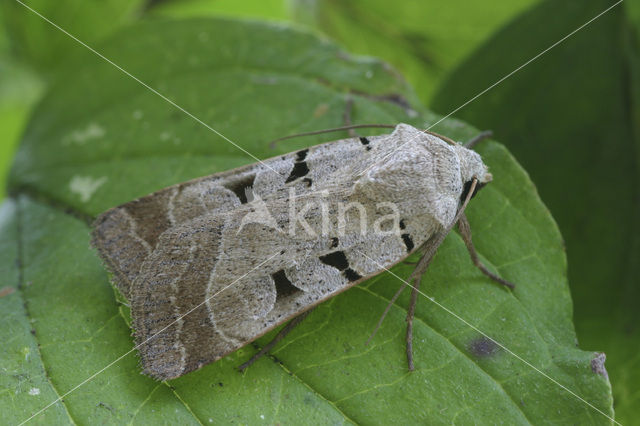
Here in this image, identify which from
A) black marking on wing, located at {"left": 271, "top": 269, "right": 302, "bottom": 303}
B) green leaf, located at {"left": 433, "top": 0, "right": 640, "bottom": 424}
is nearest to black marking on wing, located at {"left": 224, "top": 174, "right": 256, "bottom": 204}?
black marking on wing, located at {"left": 271, "top": 269, "right": 302, "bottom": 303}

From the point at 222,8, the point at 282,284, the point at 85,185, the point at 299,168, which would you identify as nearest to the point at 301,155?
the point at 299,168

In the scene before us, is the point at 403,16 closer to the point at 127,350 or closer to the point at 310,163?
the point at 310,163

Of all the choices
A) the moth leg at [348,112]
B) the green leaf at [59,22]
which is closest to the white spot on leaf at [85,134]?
the green leaf at [59,22]

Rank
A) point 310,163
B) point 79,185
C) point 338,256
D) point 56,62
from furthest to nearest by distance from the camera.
Result: point 56,62 < point 79,185 < point 310,163 < point 338,256

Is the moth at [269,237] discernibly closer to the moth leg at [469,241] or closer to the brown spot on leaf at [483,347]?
the moth leg at [469,241]

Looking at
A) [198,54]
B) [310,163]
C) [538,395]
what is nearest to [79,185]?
[198,54]

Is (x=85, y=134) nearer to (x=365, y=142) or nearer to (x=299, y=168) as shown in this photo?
(x=299, y=168)
